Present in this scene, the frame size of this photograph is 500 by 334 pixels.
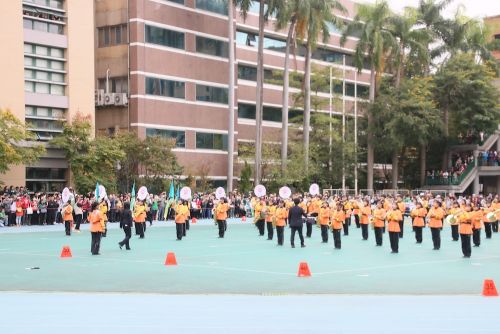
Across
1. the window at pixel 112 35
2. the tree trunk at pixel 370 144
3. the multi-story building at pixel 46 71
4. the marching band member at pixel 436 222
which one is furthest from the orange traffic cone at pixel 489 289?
the tree trunk at pixel 370 144

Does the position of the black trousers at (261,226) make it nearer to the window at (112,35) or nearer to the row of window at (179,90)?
the row of window at (179,90)

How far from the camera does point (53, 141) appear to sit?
48156mm

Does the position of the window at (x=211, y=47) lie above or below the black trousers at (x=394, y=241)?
above

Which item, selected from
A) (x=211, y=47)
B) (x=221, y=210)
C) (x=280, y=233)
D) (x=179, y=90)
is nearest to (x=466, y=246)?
(x=280, y=233)

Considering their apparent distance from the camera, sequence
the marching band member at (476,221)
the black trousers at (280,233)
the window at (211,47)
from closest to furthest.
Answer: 1. the marching band member at (476,221)
2. the black trousers at (280,233)
3. the window at (211,47)

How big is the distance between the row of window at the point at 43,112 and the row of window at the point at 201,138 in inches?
261

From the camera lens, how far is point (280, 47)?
72.1 metres

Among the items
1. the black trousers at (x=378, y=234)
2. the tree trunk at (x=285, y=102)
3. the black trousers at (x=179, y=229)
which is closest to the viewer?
the black trousers at (x=378, y=234)

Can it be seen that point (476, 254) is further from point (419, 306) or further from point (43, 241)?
point (43, 241)

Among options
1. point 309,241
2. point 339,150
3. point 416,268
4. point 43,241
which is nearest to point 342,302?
point 416,268

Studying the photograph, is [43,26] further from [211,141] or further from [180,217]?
[180,217]

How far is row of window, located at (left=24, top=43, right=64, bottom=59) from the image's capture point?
159 ft

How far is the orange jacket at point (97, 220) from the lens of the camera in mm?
23609

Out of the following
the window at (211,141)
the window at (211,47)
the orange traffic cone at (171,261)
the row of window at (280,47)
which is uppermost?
the row of window at (280,47)
